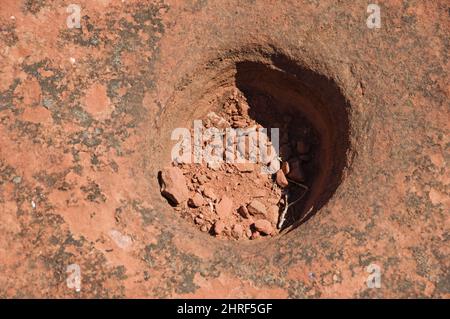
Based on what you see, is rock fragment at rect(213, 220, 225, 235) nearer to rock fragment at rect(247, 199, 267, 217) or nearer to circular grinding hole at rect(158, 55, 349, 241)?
circular grinding hole at rect(158, 55, 349, 241)

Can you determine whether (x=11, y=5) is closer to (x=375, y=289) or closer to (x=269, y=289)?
(x=269, y=289)

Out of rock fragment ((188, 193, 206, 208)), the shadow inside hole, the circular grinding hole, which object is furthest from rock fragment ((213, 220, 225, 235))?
the shadow inside hole

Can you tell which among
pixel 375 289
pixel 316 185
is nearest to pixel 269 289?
pixel 375 289

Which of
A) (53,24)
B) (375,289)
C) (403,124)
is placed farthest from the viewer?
(53,24)

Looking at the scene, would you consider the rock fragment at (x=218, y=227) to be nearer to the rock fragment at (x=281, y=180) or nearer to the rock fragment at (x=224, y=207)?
the rock fragment at (x=224, y=207)

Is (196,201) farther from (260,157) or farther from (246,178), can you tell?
(260,157)

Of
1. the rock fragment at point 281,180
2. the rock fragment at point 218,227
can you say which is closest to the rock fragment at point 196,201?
the rock fragment at point 218,227

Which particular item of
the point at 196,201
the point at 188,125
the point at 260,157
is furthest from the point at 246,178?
the point at 188,125

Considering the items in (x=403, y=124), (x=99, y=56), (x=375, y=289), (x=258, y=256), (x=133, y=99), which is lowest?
(x=375, y=289)
